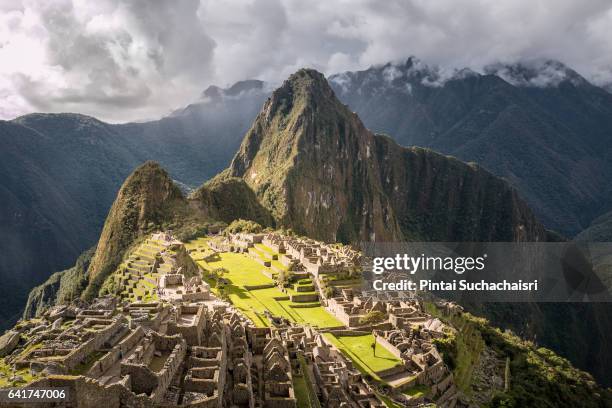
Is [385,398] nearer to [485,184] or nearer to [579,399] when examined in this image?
[579,399]

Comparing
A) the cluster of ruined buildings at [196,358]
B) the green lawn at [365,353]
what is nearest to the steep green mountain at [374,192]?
the green lawn at [365,353]

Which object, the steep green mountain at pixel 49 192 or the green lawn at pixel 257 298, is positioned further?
the steep green mountain at pixel 49 192

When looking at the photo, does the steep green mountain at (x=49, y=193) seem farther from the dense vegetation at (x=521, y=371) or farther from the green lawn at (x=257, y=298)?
the dense vegetation at (x=521, y=371)

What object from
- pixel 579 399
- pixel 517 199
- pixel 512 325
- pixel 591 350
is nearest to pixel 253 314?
pixel 579 399

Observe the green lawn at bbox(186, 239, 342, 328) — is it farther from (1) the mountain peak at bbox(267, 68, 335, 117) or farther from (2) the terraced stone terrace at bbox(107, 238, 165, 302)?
(1) the mountain peak at bbox(267, 68, 335, 117)

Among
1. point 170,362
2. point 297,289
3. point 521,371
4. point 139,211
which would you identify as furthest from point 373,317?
point 139,211

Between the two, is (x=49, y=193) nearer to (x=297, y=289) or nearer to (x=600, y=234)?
(x=297, y=289)
